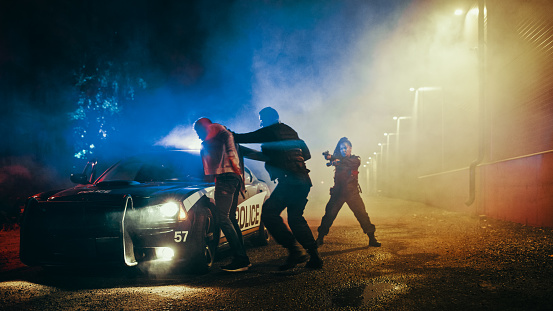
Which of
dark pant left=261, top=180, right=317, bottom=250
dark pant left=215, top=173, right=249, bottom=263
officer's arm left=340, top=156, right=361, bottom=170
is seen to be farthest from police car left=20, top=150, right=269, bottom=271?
officer's arm left=340, top=156, right=361, bottom=170

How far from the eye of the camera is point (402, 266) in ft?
15.3

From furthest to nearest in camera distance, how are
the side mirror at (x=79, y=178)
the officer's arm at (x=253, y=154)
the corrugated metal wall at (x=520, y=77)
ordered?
1. the corrugated metal wall at (x=520, y=77)
2. the side mirror at (x=79, y=178)
3. the officer's arm at (x=253, y=154)

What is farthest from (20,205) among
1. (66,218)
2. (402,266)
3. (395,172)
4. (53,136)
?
(395,172)

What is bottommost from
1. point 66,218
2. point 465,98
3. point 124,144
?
point 66,218

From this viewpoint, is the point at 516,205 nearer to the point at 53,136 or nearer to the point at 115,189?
the point at 115,189

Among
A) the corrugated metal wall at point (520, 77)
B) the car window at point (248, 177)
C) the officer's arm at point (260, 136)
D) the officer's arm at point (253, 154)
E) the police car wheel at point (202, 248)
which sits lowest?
the police car wheel at point (202, 248)

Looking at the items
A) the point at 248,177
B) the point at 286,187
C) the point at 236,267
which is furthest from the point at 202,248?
the point at 248,177

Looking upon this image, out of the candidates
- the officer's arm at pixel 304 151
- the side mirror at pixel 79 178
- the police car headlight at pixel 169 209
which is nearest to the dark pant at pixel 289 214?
the officer's arm at pixel 304 151

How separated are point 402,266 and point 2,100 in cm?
1523

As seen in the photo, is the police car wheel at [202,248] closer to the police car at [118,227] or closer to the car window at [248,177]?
the police car at [118,227]

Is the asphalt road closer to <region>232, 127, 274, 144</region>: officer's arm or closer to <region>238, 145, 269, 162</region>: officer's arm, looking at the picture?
<region>238, 145, 269, 162</region>: officer's arm

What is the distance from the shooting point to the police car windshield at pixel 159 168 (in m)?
5.35

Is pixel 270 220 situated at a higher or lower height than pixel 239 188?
lower

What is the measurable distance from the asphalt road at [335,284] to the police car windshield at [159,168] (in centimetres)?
119
